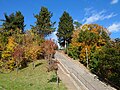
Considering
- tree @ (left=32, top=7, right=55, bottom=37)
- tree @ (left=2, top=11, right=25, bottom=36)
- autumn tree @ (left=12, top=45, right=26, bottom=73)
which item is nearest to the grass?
autumn tree @ (left=12, top=45, right=26, bottom=73)

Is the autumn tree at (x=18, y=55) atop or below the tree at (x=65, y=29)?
below

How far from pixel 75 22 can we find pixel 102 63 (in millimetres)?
47541

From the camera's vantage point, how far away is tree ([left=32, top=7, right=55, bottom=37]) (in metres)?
83.1

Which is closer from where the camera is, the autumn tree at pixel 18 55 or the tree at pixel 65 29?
the autumn tree at pixel 18 55

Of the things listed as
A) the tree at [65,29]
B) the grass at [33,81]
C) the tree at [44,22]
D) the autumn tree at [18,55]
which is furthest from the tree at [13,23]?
the grass at [33,81]

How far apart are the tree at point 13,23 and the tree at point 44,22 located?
4762 millimetres

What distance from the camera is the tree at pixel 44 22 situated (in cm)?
8312

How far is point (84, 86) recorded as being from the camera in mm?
37906

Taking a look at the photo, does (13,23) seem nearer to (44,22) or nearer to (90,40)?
(44,22)

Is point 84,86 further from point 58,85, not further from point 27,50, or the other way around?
point 27,50

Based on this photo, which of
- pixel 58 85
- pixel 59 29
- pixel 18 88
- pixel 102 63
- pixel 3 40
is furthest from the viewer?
pixel 59 29

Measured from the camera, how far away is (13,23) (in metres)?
78.9

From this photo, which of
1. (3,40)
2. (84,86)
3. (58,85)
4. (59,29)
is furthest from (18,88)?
(59,29)

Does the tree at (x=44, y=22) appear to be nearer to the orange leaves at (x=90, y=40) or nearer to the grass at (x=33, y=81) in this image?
the orange leaves at (x=90, y=40)
